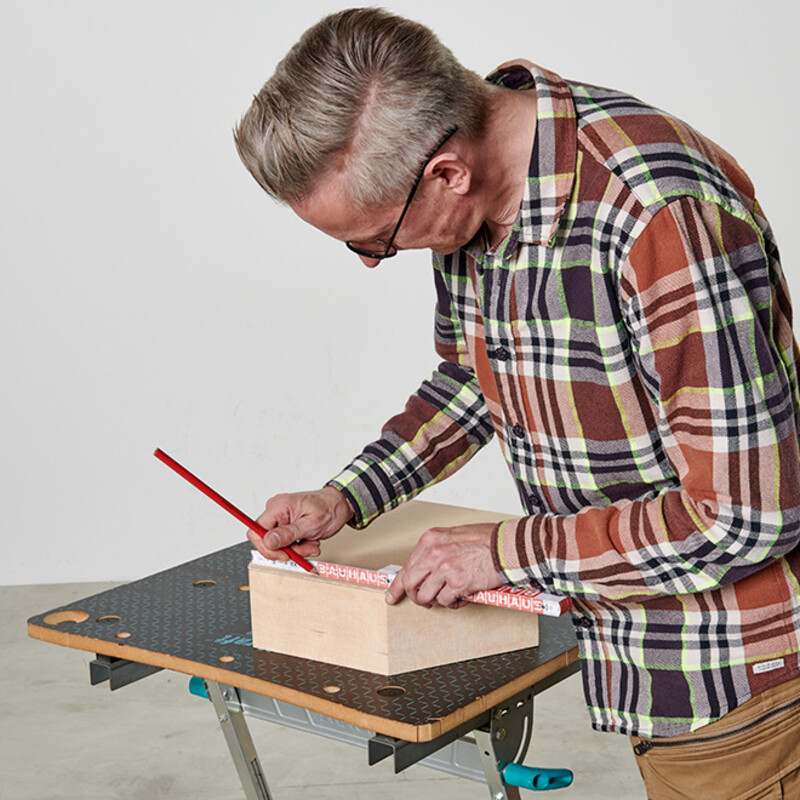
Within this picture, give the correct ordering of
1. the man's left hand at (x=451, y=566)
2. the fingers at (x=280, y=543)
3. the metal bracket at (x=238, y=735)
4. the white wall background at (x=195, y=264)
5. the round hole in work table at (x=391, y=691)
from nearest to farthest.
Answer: the man's left hand at (x=451, y=566)
the round hole in work table at (x=391, y=691)
the fingers at (x=280, y=543)
the metal bracket at (x=238, y=735)
the white wall background at (x=195, y=264)

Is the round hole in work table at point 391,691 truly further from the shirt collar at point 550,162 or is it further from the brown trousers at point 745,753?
the shirt collar at point 550,162

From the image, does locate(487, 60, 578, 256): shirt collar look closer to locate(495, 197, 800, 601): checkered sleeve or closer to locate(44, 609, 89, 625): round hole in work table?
locate(495, 197, 800, 601): checkered sleeve

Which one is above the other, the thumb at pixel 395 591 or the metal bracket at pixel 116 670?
the thumb at pixel 395 591

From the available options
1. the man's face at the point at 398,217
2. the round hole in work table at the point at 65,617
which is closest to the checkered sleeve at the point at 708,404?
the man's face at the point at 398,217

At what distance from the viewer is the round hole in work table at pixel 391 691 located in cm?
150

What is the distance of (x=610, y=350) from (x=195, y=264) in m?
3.34

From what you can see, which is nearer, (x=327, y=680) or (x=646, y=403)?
(x=646, y=403)

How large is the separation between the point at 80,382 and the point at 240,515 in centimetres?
300

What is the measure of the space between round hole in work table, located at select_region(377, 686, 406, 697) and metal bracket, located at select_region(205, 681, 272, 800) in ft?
1.05

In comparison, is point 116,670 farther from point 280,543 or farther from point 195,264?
point 195,264

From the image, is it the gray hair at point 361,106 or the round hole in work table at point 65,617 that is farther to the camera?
the round hole in work table at point 65,617

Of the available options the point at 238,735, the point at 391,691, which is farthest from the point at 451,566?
the point at 238,735

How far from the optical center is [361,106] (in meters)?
1.20

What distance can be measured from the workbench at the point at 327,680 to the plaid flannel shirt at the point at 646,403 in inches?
6.8
